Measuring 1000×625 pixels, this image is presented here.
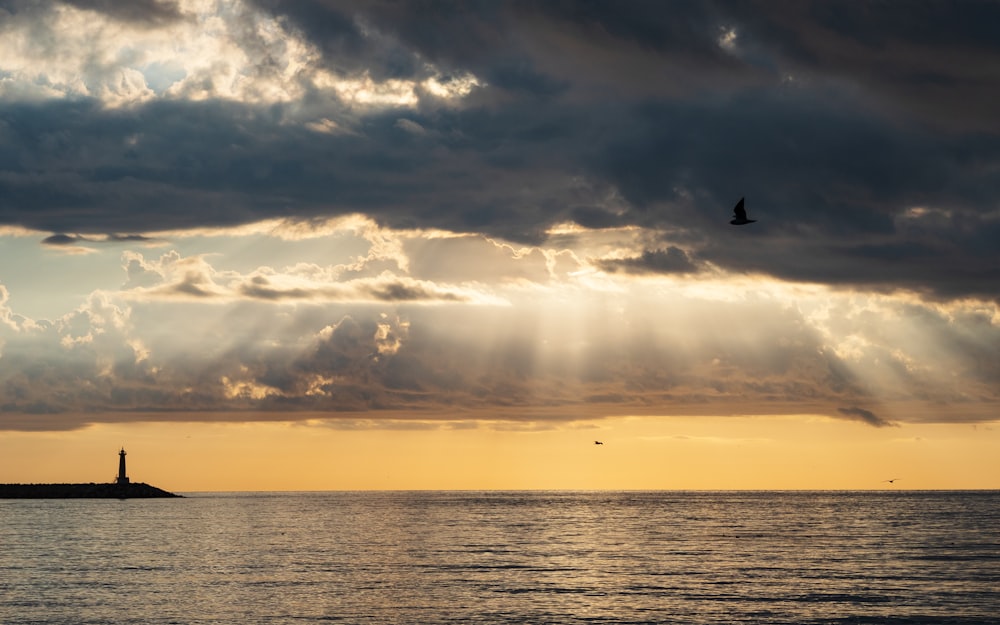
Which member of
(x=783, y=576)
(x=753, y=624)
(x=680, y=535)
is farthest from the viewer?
(x=680, y=535)

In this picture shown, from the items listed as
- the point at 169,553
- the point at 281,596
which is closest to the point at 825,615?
the point at 281,596

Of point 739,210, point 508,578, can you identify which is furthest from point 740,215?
point 508,578

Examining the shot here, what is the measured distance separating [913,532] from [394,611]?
373 ft

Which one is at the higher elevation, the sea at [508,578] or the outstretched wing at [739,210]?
the outstretched wing at [739,210]

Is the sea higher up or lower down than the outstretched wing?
lower down

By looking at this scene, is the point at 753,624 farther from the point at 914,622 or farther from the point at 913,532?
the point at 913,532

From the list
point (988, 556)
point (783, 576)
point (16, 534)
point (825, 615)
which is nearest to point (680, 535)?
point (988, 556)

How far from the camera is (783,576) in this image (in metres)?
101

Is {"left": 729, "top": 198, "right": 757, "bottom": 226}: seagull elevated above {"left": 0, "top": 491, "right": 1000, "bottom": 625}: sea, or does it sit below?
above

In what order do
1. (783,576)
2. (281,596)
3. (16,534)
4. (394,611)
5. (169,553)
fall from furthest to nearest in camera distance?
(16,534) < (169,553) < (783,576) < (281,596) < (394,611)

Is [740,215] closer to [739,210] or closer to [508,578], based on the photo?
[739,210]

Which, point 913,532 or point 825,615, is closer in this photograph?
point 825,615

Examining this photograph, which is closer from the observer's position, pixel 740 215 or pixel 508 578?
pixel 740 215

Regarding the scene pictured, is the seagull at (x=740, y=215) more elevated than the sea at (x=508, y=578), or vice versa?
the seagull at (x=740, y=215)
